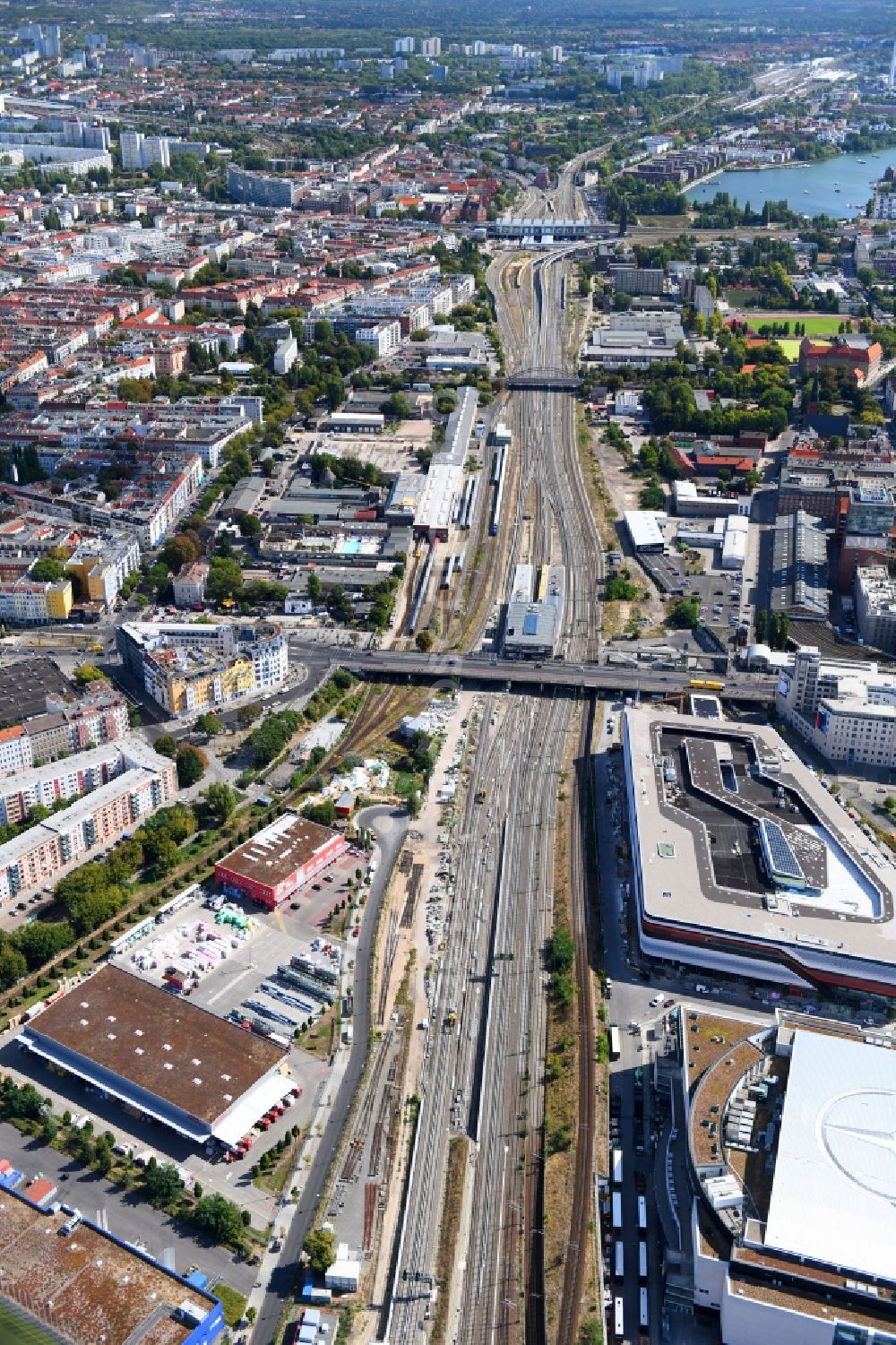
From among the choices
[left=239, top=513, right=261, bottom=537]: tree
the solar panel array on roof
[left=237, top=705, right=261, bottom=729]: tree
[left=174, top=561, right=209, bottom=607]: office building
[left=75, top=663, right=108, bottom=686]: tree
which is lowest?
[left=237, top=705, right=261, bottom=729]: tree

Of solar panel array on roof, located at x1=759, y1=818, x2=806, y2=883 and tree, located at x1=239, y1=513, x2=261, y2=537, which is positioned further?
tree, located at x1=239, y1=513, x2=261, y2=537

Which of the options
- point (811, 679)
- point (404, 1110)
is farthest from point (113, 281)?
point (404, 1110)

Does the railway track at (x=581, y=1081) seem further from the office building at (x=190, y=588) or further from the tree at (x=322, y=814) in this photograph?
the office building at (x=190, y=588)

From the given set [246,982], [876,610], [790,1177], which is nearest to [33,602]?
[246,982]

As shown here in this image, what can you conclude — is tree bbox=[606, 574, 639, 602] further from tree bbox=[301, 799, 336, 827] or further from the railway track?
tree bbox=[301, 799, 336, 827]

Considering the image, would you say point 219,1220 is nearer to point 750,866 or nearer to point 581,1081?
point 581,1081

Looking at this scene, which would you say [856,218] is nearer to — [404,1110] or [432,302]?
[432,302]

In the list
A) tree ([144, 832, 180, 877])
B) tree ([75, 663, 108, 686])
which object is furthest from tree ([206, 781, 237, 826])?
tree ([75, 663, 108, 686])
